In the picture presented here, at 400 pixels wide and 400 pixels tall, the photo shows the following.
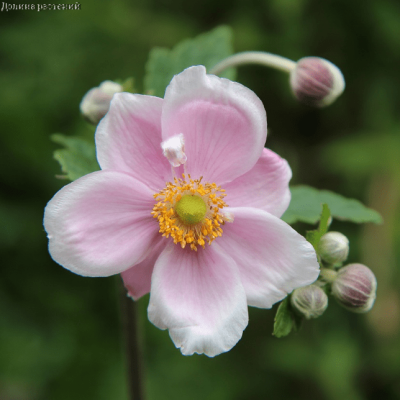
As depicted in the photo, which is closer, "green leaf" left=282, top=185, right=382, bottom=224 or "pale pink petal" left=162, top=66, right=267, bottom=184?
"pale pink petal" left=162, top=66, right=267, bottom=184

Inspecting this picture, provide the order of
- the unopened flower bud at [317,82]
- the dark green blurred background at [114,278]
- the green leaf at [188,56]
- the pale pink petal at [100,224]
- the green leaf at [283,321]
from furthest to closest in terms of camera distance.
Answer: the dark green blurred background at [114,278]
the green leaf at [188,56]
the unopened flower bud at [317,82]
the green leaf at [283,321]
the pale pink petal at [100,224]

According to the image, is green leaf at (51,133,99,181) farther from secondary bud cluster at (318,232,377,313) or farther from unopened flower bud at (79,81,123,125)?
secondary bud cluster at (318,232,377,313)

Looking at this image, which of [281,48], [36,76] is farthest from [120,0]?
[281,48]

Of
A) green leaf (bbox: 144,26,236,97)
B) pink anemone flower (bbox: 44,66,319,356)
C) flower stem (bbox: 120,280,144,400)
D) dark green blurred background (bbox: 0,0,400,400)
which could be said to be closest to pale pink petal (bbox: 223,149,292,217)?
pink anemone flower (bbox: 44,66,319,356)

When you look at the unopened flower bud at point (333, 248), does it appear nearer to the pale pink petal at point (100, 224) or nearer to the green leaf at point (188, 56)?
the pale pink petal at point (100, 224)

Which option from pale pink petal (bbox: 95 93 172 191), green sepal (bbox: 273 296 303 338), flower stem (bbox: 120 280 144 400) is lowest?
flower stem (bbox: 120 280 144 400)

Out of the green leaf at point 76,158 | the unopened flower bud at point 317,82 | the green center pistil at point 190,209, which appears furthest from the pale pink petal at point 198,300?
the unopened flower bud at point 317,82

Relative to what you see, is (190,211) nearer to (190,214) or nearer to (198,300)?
(190,214)
